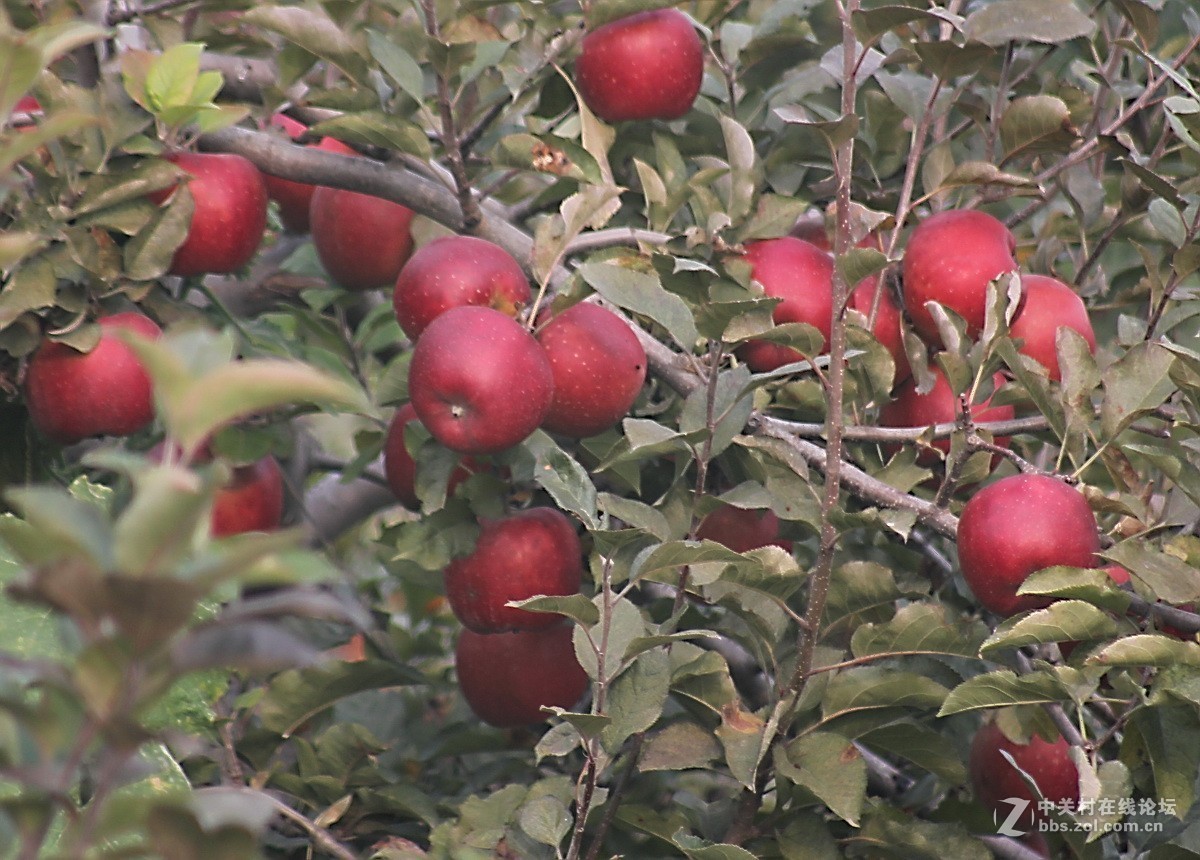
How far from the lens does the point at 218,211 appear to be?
4.10 feet

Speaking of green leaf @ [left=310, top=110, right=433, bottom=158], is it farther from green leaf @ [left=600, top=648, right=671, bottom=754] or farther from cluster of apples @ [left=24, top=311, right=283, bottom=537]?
green leaf @ [left=600, top=648, right=671, bottom=754]

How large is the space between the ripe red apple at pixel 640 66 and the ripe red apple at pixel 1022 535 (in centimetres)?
56

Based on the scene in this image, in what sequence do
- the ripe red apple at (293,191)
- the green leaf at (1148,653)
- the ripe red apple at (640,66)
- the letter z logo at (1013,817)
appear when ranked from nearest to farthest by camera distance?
the green leaf at (1148,653) → the letter z logo at (1013,817) → the ripe red apple at (640,66) → the ripe red apple at (293,191)

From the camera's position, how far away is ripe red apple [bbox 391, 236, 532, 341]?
3.76ft

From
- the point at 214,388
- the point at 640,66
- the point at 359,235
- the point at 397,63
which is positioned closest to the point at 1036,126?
the point at 640,66

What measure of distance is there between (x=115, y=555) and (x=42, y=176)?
2.81ft

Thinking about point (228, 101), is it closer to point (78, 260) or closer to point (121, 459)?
point (78, 260)

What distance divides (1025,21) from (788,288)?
0.31 meters

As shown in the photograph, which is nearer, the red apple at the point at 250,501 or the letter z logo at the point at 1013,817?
the letter z logo at the point at 1013,817

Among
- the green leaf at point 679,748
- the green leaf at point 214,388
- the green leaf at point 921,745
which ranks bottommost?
the green leaf at point 921,745

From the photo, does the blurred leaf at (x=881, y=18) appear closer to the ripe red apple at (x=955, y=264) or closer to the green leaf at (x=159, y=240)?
the ripe red apple at (x=955, y=264)

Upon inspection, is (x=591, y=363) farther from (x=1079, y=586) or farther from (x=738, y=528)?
(x=1079, y=586)

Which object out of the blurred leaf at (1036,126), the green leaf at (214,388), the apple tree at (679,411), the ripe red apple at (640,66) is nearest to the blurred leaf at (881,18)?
the apple tree at (679,411)

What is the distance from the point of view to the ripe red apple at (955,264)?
1189 mm
